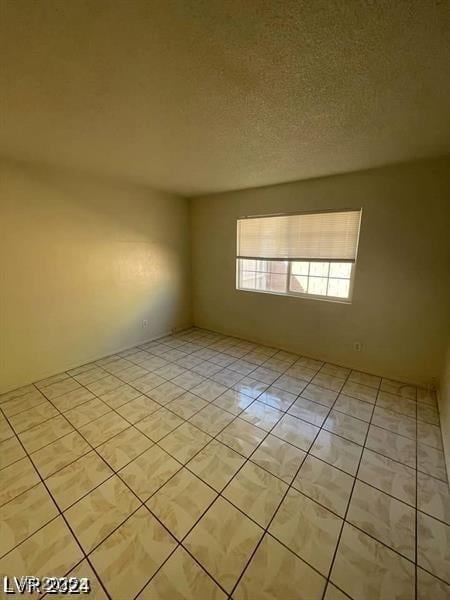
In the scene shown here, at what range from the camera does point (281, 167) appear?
2652mm

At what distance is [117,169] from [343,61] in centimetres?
249

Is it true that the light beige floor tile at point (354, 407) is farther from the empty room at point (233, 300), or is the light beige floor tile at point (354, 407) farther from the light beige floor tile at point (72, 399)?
the light beige floor tile at point (72, 399)

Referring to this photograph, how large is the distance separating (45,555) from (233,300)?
340cm

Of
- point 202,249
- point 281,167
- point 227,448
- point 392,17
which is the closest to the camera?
point 392,17

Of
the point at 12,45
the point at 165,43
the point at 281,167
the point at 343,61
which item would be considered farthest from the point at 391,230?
the point at 12,45

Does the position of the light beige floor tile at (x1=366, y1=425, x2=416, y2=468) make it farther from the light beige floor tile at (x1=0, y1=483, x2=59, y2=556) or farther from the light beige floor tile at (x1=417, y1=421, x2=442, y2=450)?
the light beige floor tile at (x1=0, y1=483, x2=59, y2=556)

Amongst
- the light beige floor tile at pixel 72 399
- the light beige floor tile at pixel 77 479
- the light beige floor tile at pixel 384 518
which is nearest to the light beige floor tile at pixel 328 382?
the light beige floor tile at pixel 384 518

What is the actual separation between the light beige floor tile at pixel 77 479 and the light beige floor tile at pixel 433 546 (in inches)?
75.4

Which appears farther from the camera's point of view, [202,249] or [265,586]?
[202,249]

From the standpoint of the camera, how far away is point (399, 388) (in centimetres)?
274

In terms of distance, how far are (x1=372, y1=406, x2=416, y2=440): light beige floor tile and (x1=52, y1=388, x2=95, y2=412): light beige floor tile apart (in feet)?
9.46

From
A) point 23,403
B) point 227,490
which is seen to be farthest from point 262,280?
point 23,403

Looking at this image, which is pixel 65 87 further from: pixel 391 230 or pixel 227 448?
pixel 391 230

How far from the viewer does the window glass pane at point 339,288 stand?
3123mm
